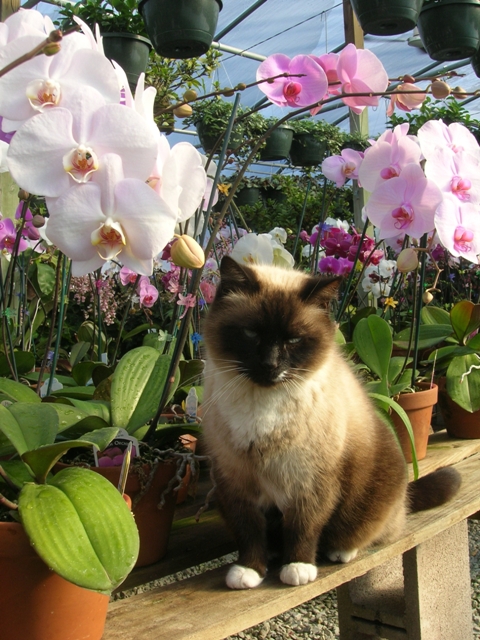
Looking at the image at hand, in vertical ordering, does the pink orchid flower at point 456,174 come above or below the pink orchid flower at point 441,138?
below

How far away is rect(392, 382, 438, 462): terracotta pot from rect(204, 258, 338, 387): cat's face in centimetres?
64

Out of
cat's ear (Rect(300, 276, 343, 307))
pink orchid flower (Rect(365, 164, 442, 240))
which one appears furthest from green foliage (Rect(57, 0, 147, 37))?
cat's ear (Rect(300, 276, 343, 307))

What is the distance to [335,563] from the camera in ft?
4.21

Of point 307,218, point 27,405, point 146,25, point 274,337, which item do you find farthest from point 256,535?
point 307,218

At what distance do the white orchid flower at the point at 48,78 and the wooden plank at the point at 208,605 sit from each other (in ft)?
2.59

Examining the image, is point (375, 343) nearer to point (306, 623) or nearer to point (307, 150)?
point (306, 623)

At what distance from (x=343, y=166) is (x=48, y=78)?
5.41 ft

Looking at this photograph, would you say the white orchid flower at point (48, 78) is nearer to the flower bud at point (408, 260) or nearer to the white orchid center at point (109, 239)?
the white orchid center at point (109, 239)

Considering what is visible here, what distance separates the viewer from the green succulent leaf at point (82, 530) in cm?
74

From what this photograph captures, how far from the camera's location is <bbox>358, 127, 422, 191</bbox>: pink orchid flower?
1.53 meters

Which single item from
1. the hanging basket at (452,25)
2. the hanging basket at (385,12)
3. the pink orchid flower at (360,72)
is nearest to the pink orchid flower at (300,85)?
the pink orchid flower at (360,72)

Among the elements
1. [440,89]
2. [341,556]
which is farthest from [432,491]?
[440,89]

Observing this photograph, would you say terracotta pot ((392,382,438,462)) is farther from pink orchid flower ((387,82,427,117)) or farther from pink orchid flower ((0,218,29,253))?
pink orchid flower ((0,218,29,253))

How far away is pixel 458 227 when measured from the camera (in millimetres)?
1425
